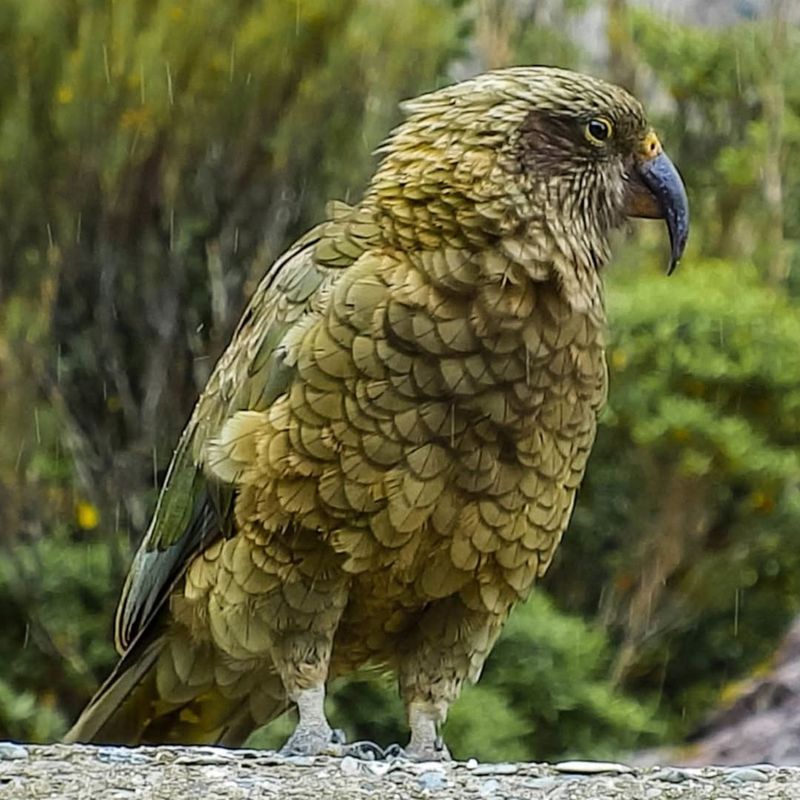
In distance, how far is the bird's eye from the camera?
3389 millimetres

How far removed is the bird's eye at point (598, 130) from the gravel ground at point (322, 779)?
1253mm

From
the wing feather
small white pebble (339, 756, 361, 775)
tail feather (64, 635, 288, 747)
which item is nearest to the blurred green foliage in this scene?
tail feather (64, 635, 288, 747)

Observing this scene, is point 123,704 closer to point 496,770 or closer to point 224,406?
point 224,406

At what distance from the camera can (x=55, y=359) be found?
6.00 meters

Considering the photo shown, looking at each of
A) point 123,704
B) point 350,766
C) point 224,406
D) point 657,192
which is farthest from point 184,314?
point 350,766

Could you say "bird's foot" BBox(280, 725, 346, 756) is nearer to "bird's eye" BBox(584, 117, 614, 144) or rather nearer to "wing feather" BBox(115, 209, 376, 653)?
"wing feather" BBox(115, 209, 376, 653)

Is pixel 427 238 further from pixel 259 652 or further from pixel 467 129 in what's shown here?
pixel 259 652

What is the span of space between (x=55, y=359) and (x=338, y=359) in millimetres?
Answer: 2949

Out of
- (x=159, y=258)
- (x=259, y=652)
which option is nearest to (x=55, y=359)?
(x=159, y=258)

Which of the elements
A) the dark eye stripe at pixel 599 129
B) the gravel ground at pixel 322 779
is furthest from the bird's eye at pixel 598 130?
the gravel ground at pixel 322 779

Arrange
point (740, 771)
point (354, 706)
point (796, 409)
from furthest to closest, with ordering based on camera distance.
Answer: point (796, 409), point (354, 706), point (740, 771)

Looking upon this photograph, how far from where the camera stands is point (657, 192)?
350 cm

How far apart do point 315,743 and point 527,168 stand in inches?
48.3

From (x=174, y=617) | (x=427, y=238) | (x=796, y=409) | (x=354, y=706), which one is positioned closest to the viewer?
(x=427, y=238)
